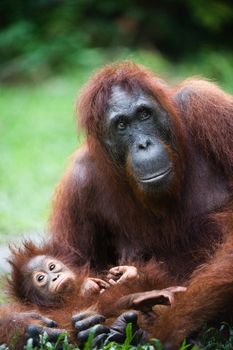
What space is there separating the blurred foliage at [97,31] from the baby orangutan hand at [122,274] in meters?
9.81

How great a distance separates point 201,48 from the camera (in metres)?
14.6

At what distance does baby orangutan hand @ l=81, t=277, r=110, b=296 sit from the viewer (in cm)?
470

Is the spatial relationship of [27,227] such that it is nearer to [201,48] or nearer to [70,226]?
[70,226]


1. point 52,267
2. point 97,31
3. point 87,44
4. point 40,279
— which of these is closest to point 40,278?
point 40,279

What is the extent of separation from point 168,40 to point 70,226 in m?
10.3

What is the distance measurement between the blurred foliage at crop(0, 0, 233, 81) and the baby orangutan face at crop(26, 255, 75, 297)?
9609mm

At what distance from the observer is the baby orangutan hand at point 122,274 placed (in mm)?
4611

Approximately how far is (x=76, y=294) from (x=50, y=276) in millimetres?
234

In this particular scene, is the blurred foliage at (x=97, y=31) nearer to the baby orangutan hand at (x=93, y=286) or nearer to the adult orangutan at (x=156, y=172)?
the adult orangutan at (x=156, y=172)

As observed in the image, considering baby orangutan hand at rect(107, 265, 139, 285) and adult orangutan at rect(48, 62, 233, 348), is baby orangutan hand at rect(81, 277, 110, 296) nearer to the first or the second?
baby orangutan hand at rect(107, 265, 139, 285)

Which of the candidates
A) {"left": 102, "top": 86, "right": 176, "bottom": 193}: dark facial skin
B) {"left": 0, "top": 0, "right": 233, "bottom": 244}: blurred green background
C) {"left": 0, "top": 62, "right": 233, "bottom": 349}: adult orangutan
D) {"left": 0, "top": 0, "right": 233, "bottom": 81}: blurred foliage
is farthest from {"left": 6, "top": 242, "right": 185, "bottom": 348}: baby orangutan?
{"left": 0, "top": 0, "right": 233, "bottom": 81}: blurred foliage

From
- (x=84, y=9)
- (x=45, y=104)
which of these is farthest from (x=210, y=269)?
(x=84, y=9)

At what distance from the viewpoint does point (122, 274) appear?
4.75 meters

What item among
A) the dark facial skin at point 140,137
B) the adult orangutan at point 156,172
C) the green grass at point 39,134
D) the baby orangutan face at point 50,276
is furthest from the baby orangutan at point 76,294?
the green grass at point 39,134
